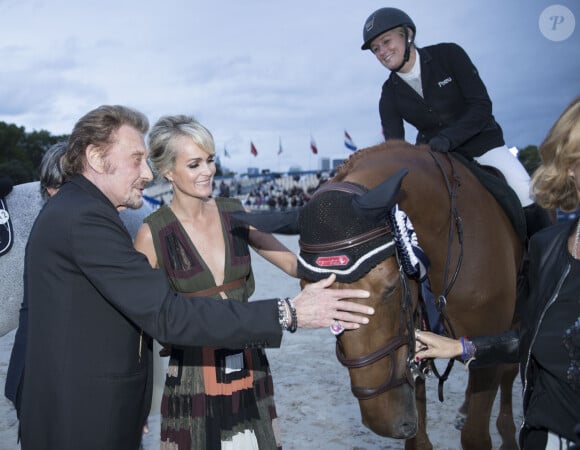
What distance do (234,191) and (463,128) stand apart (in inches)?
2457

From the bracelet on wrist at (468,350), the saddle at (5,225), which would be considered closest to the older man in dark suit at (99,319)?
the bracelet on wrist at (468,350)

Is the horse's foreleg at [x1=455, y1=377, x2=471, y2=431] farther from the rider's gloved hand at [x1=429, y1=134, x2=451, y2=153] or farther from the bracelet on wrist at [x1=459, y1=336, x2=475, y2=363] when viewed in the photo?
the rider's gloved hand at [x1=429, y1=134, x2=451, y2=153]

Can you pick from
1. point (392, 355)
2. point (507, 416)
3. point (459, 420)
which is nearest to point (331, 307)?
point (392, 355)

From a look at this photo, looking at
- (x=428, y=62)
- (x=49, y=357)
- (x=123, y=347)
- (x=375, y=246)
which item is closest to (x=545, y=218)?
(x=428, y=62)

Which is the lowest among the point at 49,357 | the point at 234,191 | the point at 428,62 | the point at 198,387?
the point at 198,387

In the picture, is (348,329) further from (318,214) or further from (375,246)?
(318,214)

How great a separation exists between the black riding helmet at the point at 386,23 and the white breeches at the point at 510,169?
1.02m

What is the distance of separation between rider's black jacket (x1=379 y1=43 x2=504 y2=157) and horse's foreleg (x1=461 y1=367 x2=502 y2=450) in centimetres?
153

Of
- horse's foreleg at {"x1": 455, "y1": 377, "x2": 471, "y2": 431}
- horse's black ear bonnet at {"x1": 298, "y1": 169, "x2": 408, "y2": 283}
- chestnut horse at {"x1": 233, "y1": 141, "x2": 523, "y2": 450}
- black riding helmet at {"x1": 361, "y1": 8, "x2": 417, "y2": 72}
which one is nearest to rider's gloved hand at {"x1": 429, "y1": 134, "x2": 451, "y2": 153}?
chestnut horse at {"x1": 233, "y1": 141, "x2": 523, "y2": 450}

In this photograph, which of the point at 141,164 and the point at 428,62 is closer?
the point at 141,164

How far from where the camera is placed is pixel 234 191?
65.1 metres

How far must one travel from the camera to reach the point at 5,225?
3.76m

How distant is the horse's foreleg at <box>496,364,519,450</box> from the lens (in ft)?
13.5

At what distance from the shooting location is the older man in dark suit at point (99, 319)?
1.99 meters
